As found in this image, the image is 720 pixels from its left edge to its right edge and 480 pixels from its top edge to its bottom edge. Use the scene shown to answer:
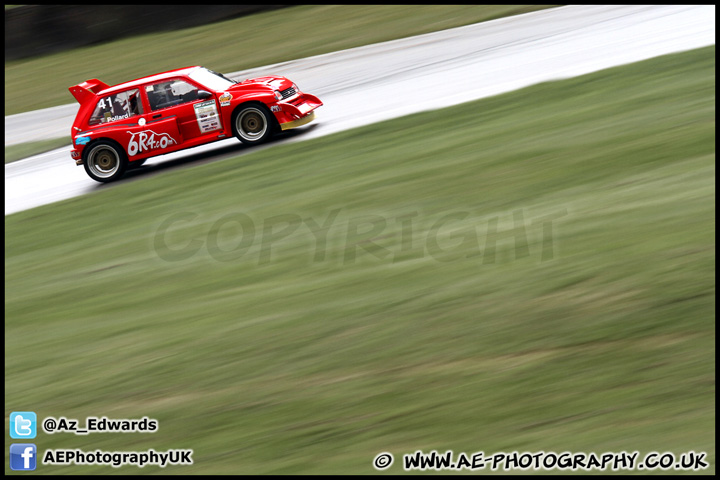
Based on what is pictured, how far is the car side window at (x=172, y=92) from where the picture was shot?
11.5 meters

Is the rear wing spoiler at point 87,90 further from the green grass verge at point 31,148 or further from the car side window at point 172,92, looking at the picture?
the green grass verge at point 31,148

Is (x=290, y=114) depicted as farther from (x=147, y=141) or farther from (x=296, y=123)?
(x=147, y=141)

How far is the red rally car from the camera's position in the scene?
11375 millimetres

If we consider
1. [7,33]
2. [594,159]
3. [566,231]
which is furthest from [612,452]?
[7,33]

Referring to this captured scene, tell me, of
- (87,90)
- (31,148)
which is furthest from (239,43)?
(87,90)

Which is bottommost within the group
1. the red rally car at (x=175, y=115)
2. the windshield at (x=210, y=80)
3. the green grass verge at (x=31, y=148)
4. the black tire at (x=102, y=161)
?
the black tire at (x=102, y=161)

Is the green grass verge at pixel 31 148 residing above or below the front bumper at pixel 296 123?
above

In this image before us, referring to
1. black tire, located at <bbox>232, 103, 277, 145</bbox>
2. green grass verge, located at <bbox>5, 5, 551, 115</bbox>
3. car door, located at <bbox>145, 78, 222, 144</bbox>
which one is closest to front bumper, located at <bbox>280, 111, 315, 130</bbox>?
black tire, located at <bbox>232, 103, 277, 145</bbox>

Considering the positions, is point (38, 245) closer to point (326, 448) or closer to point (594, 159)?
point (326, 448)

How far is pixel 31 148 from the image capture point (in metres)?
15.1

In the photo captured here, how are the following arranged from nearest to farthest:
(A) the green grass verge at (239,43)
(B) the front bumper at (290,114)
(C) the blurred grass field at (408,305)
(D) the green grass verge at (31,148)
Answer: (C) the blurred grass field at (408,305) < (B) the front bumper at (290,114) < (D) the green grass verge at (31,148) < (A) the green grass verge at (239,43)

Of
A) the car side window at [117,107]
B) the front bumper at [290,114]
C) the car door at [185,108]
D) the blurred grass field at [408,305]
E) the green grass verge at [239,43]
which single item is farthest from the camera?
the green grass verge at [239,43]

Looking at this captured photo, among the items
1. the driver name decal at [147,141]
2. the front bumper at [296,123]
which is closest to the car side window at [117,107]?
the driver name decal at [147,141]

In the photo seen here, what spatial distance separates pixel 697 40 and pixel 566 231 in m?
6.85
